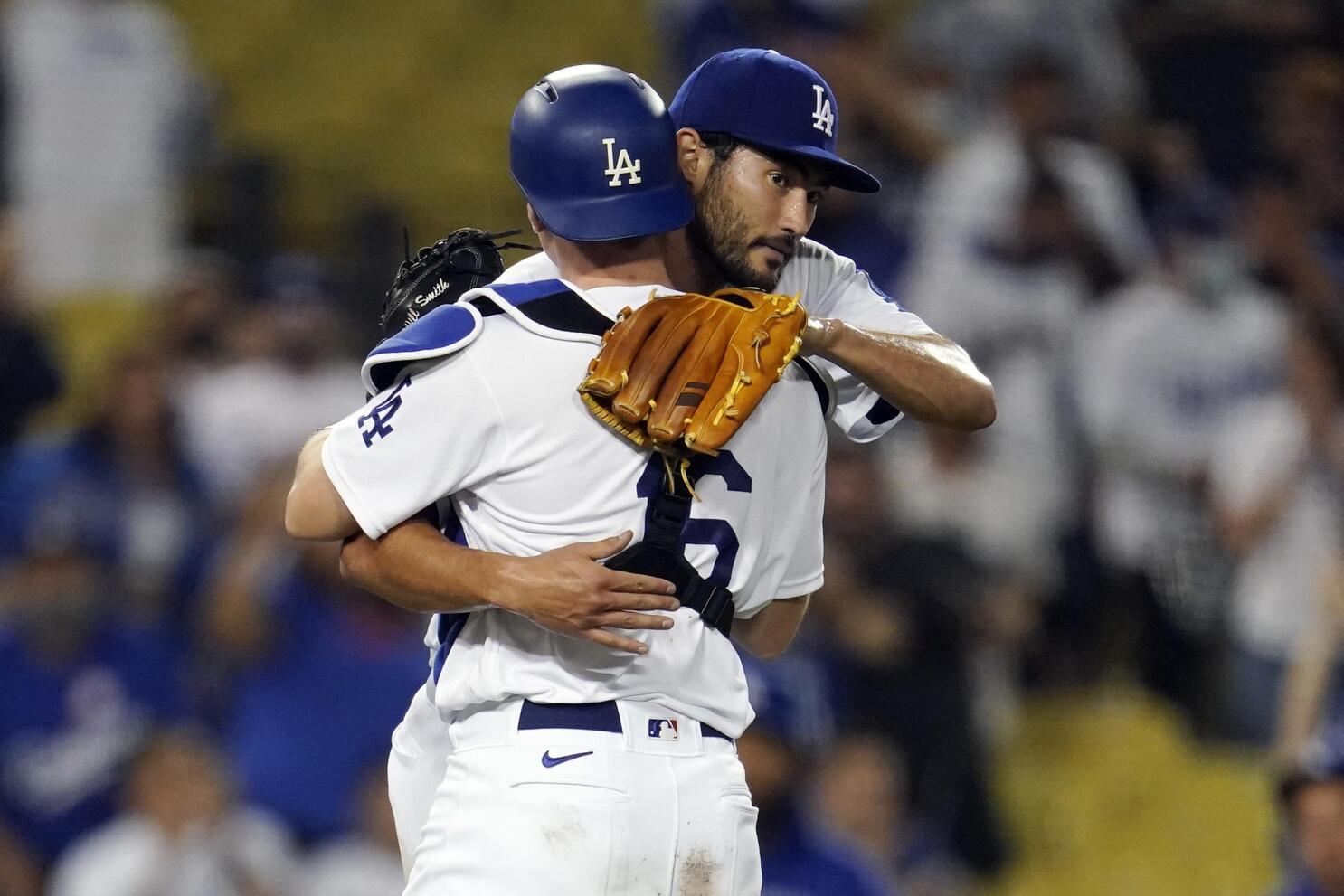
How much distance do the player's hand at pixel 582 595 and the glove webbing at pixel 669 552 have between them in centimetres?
4

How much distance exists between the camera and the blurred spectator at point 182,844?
5648 mm

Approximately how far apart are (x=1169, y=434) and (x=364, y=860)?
326cm

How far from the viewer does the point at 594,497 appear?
2.62m

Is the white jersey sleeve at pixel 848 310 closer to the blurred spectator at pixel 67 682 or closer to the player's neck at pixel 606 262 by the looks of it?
the player's neck at pixel 606 262

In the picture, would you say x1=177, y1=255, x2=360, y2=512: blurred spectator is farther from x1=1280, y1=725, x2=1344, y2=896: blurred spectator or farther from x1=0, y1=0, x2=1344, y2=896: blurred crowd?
x1=1280, y1=725, x2=1344, y2=896: blurred spectator

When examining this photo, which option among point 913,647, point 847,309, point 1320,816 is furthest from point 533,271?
point 913,647

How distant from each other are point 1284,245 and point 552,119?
5.02 metres

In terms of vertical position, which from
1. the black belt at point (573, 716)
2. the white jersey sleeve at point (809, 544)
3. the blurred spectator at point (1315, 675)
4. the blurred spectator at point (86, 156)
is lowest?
the blurred spectator at point (1315, 675)

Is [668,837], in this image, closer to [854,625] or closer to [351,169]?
[854,625]

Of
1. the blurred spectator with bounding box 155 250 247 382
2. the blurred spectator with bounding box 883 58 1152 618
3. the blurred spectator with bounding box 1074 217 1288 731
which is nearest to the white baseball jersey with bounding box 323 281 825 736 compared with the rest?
the blurred spectator with bounding box 883 58 1152 618

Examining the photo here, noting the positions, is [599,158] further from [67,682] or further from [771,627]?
[67,682]

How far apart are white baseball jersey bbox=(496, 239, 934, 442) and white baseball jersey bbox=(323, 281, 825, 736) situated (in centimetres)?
21

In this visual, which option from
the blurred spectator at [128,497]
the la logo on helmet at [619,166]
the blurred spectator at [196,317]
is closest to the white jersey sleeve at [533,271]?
the la logo on helmet at [619,166]

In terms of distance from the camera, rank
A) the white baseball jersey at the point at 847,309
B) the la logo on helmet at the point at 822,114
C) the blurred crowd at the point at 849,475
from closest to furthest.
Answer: the la logo on helmet at the point at 822,114 < the white baseball jersey at the point at 847,309 < the blurred crowd at the point at 849,475
